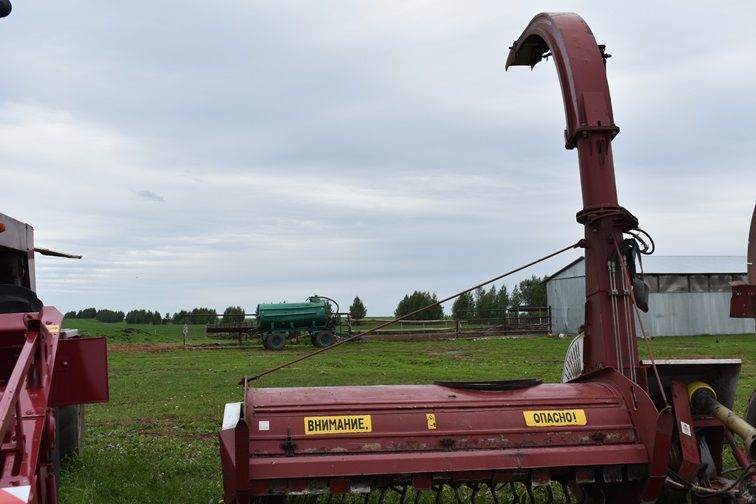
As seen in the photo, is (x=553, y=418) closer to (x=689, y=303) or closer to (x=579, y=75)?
(x=579, y=75)

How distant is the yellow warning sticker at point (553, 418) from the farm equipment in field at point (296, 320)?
2851cm

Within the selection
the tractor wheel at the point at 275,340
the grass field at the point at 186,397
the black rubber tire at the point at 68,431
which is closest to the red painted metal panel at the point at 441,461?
the grass field at the point at 186,397

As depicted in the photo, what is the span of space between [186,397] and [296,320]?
66.2ft

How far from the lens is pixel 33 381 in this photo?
3.88m

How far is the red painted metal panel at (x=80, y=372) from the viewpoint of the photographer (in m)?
4.56

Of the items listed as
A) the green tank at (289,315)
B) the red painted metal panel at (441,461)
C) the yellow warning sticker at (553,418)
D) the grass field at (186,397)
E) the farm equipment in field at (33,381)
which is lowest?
the grass field at (186,397)

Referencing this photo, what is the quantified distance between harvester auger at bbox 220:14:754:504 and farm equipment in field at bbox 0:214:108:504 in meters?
0.91

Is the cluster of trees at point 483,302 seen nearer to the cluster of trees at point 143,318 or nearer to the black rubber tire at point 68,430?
the cluster of trees at point 143,318

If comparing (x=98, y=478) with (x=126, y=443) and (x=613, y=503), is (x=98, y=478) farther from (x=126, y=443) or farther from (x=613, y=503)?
(x=613, y=503)

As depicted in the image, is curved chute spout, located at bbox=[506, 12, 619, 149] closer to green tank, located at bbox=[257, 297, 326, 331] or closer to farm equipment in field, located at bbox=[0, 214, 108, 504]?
farm equipment in field, located at bbox=[0, 214, 108, 504]

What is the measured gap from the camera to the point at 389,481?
14.1 feet

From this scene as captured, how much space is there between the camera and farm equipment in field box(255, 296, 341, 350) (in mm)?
33188

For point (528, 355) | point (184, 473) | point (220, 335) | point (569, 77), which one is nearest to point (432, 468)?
point (569, 77)

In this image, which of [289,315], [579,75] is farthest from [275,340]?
[579,75]
